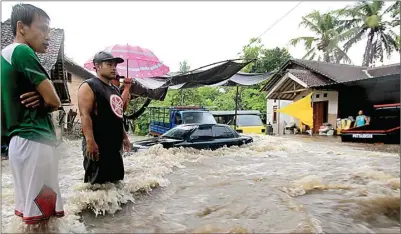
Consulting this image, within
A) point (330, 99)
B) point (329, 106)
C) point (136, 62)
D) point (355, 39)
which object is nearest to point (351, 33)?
point (355, 39)

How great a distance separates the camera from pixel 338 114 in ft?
38.8

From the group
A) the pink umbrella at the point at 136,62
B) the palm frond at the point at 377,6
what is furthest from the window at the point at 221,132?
the palm frond at the point at 377,6

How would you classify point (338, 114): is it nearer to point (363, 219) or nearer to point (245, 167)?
point (245, 167)

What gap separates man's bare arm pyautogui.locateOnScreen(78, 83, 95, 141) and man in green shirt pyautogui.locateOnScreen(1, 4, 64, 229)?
0.72 m

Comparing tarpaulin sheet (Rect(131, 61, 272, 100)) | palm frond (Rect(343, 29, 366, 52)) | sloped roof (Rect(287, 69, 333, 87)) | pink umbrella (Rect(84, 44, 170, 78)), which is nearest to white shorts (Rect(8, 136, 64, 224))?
pink umbrella (Rect(84, 44, 170, 78))

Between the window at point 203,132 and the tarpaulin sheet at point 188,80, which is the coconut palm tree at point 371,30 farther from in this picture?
the window at point 203,132

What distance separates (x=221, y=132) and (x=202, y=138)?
0.77 m

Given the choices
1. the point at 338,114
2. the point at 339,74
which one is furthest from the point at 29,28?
the point at 339,74

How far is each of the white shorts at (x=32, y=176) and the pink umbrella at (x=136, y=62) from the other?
3.76 metres

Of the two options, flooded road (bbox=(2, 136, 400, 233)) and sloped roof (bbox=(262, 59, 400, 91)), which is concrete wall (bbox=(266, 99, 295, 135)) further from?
flooded road (bbox=(2, 136, 400, 233))

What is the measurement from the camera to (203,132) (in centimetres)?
714

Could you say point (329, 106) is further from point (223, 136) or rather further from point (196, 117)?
point (223, 136)

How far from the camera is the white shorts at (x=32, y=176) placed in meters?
1.56

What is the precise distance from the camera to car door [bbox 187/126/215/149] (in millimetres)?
6777
